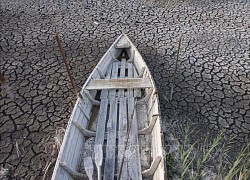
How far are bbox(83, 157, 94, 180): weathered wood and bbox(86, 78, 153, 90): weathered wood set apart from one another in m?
1.30

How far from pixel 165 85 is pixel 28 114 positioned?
2.64m

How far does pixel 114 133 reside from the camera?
3461 mm

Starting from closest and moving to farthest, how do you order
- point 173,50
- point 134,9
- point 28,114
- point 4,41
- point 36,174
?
1. point 36,174
2. point 28,114
3. point 173,50
4. point 4,41
5. point 134,9

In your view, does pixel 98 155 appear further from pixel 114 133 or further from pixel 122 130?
pixel 122 130

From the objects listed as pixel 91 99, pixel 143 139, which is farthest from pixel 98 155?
pixel 91 99

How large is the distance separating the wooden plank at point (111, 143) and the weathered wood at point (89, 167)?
20cm

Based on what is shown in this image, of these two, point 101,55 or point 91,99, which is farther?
point 101,55

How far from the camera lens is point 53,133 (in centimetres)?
383

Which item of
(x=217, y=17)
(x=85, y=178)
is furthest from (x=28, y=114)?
(x=217, y=17)

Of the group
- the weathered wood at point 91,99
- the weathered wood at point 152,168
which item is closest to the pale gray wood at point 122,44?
the weathered wood at point 91,99

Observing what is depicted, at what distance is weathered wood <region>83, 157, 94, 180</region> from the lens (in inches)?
109

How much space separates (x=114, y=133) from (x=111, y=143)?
182 millimetres

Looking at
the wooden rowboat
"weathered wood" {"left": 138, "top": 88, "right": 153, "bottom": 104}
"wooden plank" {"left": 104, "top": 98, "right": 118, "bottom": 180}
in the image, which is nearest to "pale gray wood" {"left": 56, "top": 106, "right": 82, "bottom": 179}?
the wooden rowboat

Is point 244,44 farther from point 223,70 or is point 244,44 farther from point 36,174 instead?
point 36,174
